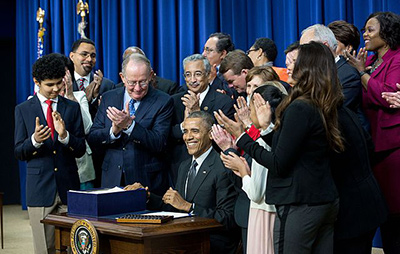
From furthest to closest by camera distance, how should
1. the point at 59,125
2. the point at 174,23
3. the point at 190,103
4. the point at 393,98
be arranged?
1. the point at 174,23
2. the point at 190,103
3. the point at 59,125
4. the point at 393,98

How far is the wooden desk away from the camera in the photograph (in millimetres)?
2865

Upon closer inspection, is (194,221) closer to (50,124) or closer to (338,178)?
(338,178)

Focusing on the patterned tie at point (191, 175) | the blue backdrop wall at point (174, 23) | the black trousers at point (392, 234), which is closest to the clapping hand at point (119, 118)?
the patterned tie at point (191, 175)

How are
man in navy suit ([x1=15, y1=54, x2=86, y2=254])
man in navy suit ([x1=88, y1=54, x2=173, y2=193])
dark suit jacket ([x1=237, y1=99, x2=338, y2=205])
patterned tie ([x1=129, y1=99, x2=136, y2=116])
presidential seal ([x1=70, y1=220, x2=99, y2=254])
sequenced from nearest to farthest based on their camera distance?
dark suit jacket ([x1=237, y1=99, x2=338, y2=205])
presidential seal ([x1=70, y1=220, x2=99, y2=254])
man in navy suit ([x1=15, y1=54, x2=86, y2=254])
man in navy suit ([x1=88, y1=54, x2=173, y2=193])
patterned tie ([x1=129, y1=99, x2=136, y2=116])

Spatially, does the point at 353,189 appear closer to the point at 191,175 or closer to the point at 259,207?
the point at 259,207

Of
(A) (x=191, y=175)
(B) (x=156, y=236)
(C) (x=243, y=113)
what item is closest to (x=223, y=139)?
(C) (x=243, y=113)

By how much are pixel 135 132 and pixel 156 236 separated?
1.25 m

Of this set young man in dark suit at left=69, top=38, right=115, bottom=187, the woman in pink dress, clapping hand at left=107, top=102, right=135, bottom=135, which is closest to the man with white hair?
the woman in pink dress

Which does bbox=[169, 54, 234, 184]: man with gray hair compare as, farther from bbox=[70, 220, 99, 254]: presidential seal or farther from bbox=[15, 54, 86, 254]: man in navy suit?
bbox=[70, 220, 99, 254]: presidential seal

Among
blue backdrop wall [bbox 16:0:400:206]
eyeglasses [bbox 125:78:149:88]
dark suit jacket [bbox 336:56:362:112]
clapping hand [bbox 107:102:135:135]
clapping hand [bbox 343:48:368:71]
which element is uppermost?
blue backdrop wall [bbox 16:0:400:206]

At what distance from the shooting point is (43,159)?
4.00m

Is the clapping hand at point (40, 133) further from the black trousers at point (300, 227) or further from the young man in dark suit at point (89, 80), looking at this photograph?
the black trousers at point (300, 227)

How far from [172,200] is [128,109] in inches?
33.7

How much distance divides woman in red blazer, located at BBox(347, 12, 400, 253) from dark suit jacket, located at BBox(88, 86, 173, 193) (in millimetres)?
1272
